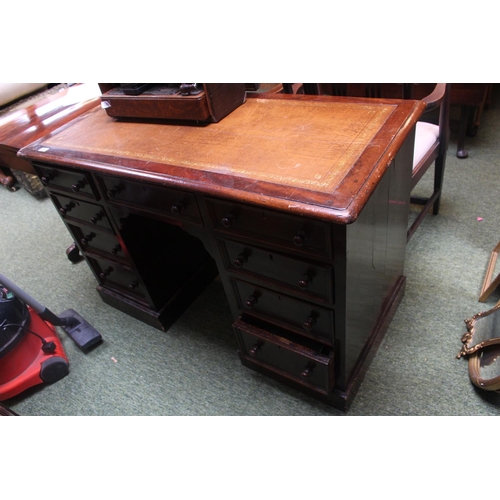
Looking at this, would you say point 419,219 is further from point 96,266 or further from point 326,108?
point 96,266

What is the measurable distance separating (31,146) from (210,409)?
108 cm

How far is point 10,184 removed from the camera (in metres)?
2.78

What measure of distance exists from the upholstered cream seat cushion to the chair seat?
2585mm

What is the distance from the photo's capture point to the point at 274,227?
35.7 inches

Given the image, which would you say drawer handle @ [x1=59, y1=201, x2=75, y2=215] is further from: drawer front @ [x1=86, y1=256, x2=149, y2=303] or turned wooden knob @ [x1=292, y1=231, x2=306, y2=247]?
turned wooden knob @ [x1=292, y1=231, x2=306, y2=247]

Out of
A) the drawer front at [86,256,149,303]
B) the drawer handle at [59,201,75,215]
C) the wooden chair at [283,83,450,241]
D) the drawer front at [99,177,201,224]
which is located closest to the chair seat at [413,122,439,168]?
the wooden chair at [283,83,450,241]

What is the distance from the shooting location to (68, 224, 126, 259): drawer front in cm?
144

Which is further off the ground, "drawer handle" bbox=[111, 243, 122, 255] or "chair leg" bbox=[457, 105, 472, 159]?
"drawer handle" bbox=[111, 243, 122, 255]

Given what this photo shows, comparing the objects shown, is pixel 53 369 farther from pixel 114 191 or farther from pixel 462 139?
pixel 462 139

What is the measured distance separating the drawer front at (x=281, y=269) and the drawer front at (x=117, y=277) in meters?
0.60

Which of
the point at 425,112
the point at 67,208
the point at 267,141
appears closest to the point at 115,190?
the point at 67,208

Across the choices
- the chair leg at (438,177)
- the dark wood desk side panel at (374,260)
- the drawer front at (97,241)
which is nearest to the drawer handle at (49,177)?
the drawer front at (97,241)

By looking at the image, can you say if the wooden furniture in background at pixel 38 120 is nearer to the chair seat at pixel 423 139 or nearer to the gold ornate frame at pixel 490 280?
the chair seat at pixel 423 139

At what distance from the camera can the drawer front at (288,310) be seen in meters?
1.05
